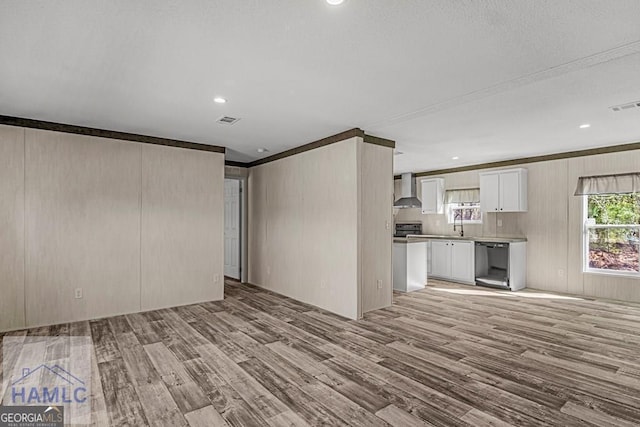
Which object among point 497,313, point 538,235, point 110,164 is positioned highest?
point 110,164

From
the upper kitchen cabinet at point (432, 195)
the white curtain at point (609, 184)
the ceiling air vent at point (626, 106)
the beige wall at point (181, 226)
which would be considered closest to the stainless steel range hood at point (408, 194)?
the upper kitchen cabinet at point (432, 195)

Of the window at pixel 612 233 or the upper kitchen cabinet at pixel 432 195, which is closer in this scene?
the window at pixel 612 233

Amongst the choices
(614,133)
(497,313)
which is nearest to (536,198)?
(614,133)

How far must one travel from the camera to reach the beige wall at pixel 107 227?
4.15m

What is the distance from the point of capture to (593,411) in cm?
237

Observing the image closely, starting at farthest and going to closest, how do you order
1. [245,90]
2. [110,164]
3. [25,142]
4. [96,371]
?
[110,164], [25,142], [245,90], [96,371]

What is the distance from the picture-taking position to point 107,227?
4.65 m

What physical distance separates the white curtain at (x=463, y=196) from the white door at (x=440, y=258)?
1.08 meters

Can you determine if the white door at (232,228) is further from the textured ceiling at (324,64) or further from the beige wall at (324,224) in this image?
the textured ceiling at (324,64)

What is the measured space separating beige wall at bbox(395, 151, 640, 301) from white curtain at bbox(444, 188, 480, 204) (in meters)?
0.68

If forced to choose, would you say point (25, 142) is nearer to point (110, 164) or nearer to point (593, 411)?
point (110, 164)

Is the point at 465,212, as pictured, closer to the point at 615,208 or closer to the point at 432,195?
the point at 432,195

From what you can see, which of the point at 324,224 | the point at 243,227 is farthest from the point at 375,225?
the point at 243,227

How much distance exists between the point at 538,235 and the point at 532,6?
5598 millimetres
